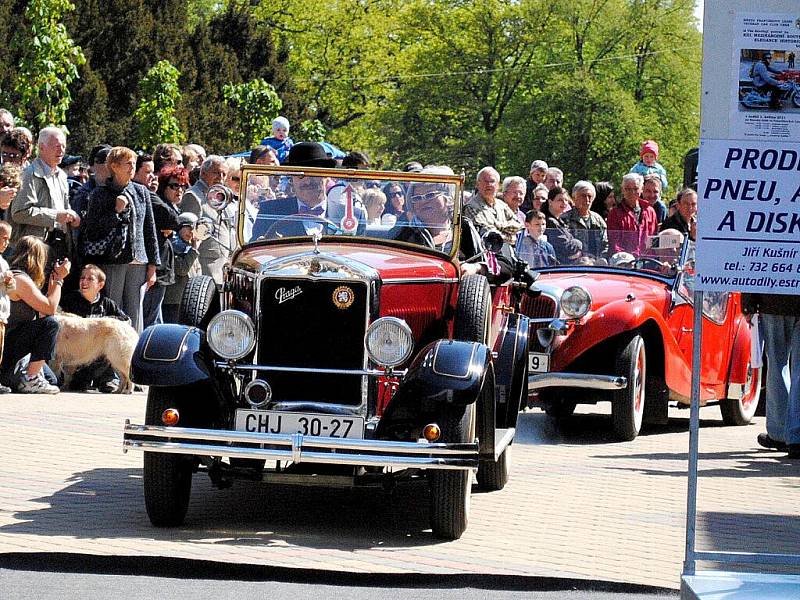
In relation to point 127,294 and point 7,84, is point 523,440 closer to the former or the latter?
point 127,294

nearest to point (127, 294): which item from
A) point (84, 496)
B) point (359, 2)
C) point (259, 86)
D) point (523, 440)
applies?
point (523, 440)

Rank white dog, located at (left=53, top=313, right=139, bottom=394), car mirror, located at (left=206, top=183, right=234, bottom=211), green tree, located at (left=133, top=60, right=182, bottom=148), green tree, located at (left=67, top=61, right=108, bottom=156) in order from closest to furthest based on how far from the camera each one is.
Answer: car mirror, located at (left=206, top=183, right=234, bottom=211), white dog, located at (left=53, top=313, right=139, bottom=394), green tree, located at (left=133, top=60, right=182, bottom=148), green tree, located at (left=67, top=61, right=108, bottom=156)

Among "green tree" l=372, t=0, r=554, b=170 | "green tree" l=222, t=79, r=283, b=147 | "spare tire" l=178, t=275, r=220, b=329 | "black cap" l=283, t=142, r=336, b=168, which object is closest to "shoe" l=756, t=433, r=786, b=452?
"black cap" l=283, t=142, r=336, b=168

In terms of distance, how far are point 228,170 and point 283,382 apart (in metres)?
6.54

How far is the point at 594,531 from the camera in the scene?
25.4 ft

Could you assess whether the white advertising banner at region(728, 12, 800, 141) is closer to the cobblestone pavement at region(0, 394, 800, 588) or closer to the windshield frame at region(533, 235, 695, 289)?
the cobblestone pavement at region(0, 394, 800, 588)

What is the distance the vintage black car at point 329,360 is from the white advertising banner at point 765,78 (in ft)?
7.47

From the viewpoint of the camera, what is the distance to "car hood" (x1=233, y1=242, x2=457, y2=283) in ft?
25.3

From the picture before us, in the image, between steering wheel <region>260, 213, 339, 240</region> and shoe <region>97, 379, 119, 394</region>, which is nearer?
steering wheel <region>260, 213, 339, 240</region>

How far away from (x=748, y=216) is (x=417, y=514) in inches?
128

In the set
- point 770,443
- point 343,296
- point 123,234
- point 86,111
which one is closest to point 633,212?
point 770,443

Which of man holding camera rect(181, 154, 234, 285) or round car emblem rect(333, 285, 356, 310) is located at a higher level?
round car emblem rect(333, 285, 356, 310)

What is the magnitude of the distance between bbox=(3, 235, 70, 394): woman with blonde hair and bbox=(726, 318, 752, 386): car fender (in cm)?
609

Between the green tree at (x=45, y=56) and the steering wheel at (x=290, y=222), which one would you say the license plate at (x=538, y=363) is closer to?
the steering wheel at (x=290, y=222)
